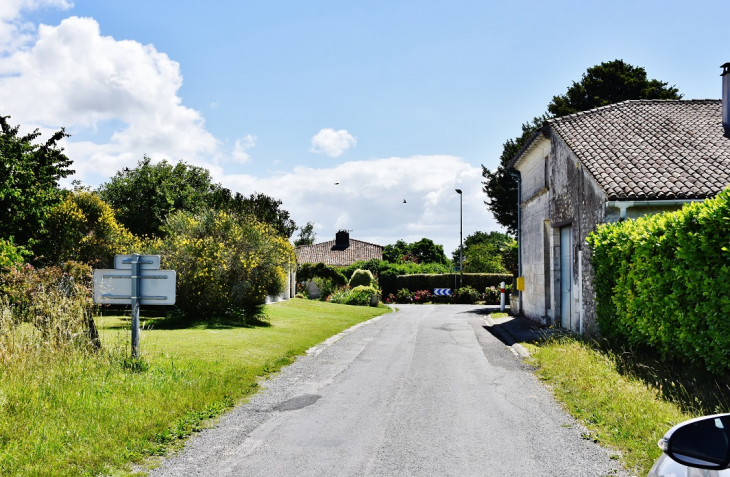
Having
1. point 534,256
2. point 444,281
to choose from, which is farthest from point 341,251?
point 534,256

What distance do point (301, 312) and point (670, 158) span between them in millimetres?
15105

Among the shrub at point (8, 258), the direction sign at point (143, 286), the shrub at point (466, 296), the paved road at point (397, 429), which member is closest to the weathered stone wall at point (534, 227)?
the paved road at point (397, 429)

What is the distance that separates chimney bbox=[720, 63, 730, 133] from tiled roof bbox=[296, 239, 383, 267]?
1807 inches

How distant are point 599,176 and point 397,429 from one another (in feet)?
32.7

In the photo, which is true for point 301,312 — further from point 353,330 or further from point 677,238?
point 677,238

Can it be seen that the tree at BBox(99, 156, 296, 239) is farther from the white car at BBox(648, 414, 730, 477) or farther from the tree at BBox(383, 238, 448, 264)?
the white car at BBox(648, 414, 730, 477)

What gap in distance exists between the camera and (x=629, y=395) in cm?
748

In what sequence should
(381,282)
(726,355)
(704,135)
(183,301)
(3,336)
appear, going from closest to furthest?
(726,355), (3,336), (704,135), (183,301), (381,282)

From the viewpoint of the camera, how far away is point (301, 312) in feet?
81.3

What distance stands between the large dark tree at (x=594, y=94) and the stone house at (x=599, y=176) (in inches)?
456

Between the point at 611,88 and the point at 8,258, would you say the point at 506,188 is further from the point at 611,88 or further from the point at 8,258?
the point at 8,258

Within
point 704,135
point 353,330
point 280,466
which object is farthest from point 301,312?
point 280,466

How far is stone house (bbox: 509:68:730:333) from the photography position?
45.5ft

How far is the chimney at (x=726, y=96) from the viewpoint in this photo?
17.2 m
